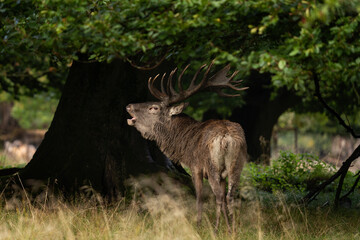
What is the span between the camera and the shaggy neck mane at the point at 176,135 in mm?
8023

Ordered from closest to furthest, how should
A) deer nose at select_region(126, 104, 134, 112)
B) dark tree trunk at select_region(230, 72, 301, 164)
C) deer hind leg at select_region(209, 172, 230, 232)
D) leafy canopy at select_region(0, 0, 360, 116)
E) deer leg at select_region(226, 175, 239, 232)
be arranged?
1. leafy canopy at select_region(0, 0, 360, 116)
2. deer leg at select_region(226, 175, 239, 232)
3. deer hind leg at select_region(209, 172, 230, 232)
4. deer nose at select_region(126, 104, 134, 112)
5. dark tree trunk at select_region(230, 72, 301, 164)

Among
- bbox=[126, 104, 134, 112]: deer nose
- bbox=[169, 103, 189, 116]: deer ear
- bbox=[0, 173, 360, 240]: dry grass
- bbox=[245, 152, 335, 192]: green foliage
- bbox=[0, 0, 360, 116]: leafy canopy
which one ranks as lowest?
bbox=[245, 152, 335, 192]: green foliage

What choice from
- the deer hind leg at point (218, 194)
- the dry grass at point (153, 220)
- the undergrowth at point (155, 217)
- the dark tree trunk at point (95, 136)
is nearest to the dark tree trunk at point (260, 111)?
the undergrowth at point (155, 217)

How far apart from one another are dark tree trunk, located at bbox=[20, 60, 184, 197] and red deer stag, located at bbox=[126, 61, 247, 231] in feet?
2.12

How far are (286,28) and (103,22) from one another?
7.07ft

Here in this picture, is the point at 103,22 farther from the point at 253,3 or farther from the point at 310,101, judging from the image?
the point at 310,101

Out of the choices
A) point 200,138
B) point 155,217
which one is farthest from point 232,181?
point 155,217

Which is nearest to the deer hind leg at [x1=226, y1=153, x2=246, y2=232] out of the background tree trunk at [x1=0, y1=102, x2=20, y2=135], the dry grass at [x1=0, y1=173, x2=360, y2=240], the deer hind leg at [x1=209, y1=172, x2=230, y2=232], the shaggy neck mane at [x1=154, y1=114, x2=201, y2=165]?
the deer hind leg at [x1=209, y1=172, x2=230, y2=232]

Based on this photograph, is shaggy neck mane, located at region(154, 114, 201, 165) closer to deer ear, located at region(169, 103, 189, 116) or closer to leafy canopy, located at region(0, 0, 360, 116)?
deer ear, located at region(169, 103, 189, 116)

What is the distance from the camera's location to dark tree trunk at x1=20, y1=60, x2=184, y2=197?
29.3ft

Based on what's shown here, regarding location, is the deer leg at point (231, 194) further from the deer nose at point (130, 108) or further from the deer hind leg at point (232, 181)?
the deer nose at point (130, 108)

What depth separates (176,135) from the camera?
323 inches

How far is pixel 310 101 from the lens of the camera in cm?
1783

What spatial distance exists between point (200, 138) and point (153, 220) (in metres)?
1.38
